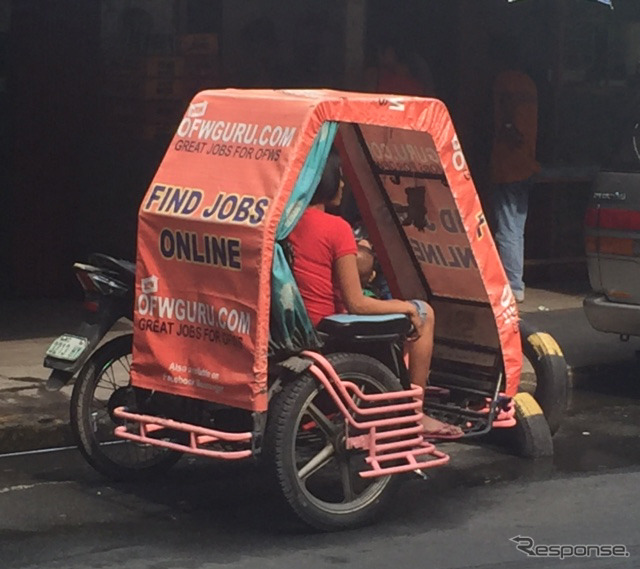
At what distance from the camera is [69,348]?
6727 mm

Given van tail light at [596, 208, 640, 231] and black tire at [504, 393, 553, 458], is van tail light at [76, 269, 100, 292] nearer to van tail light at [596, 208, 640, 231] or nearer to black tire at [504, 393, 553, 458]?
black tire at [504, 393, 553, 458]

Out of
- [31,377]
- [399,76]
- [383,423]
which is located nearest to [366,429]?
[383,423]

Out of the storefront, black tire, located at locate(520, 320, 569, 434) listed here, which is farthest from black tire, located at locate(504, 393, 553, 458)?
the storefront

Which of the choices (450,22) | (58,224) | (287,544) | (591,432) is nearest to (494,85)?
(450,22)

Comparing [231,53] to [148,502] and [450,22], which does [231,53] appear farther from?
[148,502]

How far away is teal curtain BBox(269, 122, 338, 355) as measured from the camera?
19.9 feet

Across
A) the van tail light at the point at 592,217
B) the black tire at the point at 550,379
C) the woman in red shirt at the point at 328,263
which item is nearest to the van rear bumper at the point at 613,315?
the van tail light at the point at 592,217

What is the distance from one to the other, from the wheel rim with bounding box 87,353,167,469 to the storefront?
4.04 metres

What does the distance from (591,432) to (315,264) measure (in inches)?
95.0

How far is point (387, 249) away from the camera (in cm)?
734

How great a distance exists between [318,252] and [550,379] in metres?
1.96

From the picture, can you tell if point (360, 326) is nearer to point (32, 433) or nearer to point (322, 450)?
point (322, 450)

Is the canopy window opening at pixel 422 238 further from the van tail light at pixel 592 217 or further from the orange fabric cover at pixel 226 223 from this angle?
the van tail light at pixel 592 217

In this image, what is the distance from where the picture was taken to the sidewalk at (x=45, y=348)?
24.8ft
